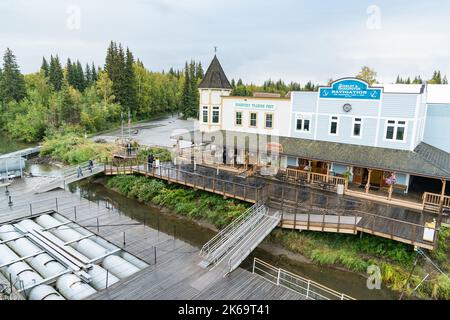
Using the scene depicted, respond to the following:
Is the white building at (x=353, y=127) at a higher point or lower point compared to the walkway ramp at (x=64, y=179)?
higher

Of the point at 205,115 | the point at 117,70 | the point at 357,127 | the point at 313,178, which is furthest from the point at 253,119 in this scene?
the point at 117,70

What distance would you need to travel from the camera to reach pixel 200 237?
57.8 feet

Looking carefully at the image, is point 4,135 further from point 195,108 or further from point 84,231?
point 84,231

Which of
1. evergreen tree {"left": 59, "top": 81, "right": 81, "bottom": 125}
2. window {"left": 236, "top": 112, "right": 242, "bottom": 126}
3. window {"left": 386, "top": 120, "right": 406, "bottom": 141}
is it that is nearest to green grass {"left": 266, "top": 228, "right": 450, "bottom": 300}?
window {"left": 386, "top": 120, "right": 406, "bottom": 141}

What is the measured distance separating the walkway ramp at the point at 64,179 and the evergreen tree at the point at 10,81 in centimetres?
3687

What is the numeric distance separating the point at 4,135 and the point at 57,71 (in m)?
17.8

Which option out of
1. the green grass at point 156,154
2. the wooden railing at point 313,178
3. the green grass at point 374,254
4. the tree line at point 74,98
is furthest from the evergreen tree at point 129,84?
the green grass at point 374,254

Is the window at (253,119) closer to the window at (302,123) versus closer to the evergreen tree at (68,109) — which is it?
the window at (302,123)

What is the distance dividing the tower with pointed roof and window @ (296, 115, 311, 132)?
6.20 meters

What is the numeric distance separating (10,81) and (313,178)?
53.6 m

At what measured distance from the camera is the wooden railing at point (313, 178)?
62.7 ft

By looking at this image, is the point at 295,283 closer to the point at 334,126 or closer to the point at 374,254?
the point at 374,254
